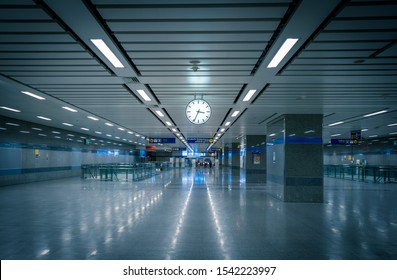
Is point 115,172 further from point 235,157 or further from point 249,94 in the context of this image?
point 235,157

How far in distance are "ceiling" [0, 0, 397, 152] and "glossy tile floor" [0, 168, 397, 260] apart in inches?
137

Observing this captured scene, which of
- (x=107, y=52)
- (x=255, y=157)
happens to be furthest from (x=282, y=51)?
(x=255, y=157)

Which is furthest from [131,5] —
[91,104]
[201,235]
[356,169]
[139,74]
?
[356,169]

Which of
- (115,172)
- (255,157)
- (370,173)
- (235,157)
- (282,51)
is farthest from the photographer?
(235,157)

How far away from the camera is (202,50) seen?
16.5 feet

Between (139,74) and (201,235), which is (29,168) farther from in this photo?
(201,235)

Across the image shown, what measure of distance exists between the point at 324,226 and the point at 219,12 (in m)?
5.45

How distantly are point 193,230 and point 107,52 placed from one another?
159 inches

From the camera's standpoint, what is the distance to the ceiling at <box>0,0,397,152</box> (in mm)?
3721

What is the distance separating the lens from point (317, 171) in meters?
10.6

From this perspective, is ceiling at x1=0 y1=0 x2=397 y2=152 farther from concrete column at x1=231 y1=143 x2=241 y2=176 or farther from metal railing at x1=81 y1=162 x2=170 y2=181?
concrete column at x1=231 y1=143 x2=241 y2=176

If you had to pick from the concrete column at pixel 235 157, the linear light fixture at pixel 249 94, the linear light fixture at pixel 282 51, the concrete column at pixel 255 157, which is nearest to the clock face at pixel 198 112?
the linear light fixture at pixel 249 94

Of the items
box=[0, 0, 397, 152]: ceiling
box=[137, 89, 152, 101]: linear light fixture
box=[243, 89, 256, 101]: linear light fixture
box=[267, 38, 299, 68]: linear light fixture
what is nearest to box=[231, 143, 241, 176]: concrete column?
box=[0, 0, 397, 152]: ceiling

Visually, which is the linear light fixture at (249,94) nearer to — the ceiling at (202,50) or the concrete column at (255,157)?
the ceiling at (202,50)
